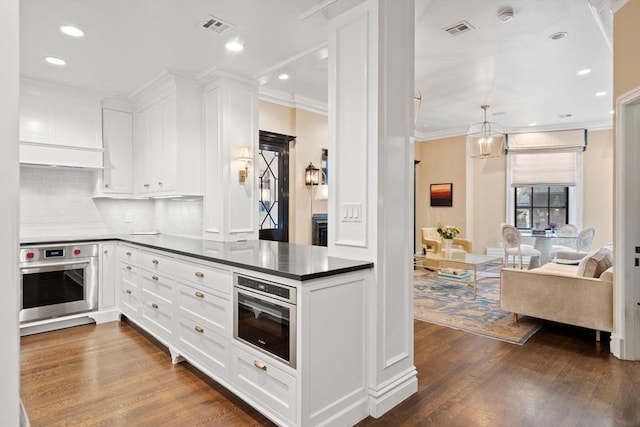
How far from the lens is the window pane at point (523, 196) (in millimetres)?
7910

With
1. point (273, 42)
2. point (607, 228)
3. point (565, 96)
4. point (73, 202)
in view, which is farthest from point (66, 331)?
point (607, 228)

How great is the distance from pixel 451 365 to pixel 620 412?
107 centimetres

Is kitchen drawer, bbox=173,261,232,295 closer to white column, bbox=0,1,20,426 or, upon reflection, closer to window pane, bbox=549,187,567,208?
white column, bbox=0,1,20,426

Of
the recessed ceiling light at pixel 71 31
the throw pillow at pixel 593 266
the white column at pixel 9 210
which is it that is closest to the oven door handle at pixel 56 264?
the recessed ceiling light at pixel 71 31

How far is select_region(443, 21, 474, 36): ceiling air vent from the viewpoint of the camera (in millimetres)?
3258

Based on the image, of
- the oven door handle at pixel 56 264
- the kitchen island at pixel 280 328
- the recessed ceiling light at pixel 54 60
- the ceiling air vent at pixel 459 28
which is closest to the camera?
the kitchen island at pixel 280 328

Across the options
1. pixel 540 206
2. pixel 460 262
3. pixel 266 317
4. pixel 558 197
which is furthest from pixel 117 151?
pixel 558 197

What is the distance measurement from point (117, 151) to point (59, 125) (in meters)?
0.68

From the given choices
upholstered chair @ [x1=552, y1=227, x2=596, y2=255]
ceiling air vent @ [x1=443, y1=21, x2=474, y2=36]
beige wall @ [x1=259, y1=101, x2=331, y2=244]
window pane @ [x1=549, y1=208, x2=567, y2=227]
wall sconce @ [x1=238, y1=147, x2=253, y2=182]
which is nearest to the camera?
ceiling air vent @ [x1=443, y1=21, x2=474, y2=36]

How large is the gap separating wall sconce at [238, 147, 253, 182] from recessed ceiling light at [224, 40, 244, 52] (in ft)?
3.37

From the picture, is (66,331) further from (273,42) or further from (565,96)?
(565,96)

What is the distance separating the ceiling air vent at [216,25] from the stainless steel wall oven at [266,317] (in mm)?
2049

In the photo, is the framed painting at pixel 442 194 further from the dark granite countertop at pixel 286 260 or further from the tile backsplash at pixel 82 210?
the dark granite countertop at pixel 286 260

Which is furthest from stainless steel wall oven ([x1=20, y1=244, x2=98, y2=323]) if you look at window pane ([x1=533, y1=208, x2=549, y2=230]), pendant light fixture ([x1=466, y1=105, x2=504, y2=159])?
window pane ([x1=533, y1=208, x2=549, y2=230])
